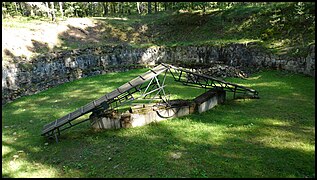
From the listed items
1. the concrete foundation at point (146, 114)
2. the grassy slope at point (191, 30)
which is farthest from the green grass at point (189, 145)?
the grassy slope at point (191, 30)

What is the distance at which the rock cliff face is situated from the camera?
24.3 meters

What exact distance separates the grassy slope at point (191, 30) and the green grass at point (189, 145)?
11141 mm

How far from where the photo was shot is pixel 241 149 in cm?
1127

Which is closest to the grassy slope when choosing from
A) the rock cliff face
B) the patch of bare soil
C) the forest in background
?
the patch of bare soil

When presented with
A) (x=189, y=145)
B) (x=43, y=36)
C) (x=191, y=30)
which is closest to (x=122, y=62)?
(x=43, y=36)

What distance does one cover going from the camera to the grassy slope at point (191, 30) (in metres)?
27.9

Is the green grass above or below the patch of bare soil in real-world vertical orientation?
below

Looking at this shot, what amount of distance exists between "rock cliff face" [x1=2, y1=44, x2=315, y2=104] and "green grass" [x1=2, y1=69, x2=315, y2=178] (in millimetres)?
6155

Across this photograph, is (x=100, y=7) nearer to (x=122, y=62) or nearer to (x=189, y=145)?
(x=122, y=62)

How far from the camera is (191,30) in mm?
39344

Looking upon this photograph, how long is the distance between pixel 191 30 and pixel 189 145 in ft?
98.4

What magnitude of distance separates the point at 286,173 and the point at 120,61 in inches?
1064

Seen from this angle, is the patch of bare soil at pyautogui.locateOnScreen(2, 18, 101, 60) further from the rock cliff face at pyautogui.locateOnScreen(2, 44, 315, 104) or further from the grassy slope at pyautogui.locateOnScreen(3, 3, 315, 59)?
the rock cliff face at pyautogui.locateOnScreen(2, 44, 315, 104)

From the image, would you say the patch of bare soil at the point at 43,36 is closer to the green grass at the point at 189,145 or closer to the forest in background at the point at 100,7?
the forest in background at the point at 100,7
